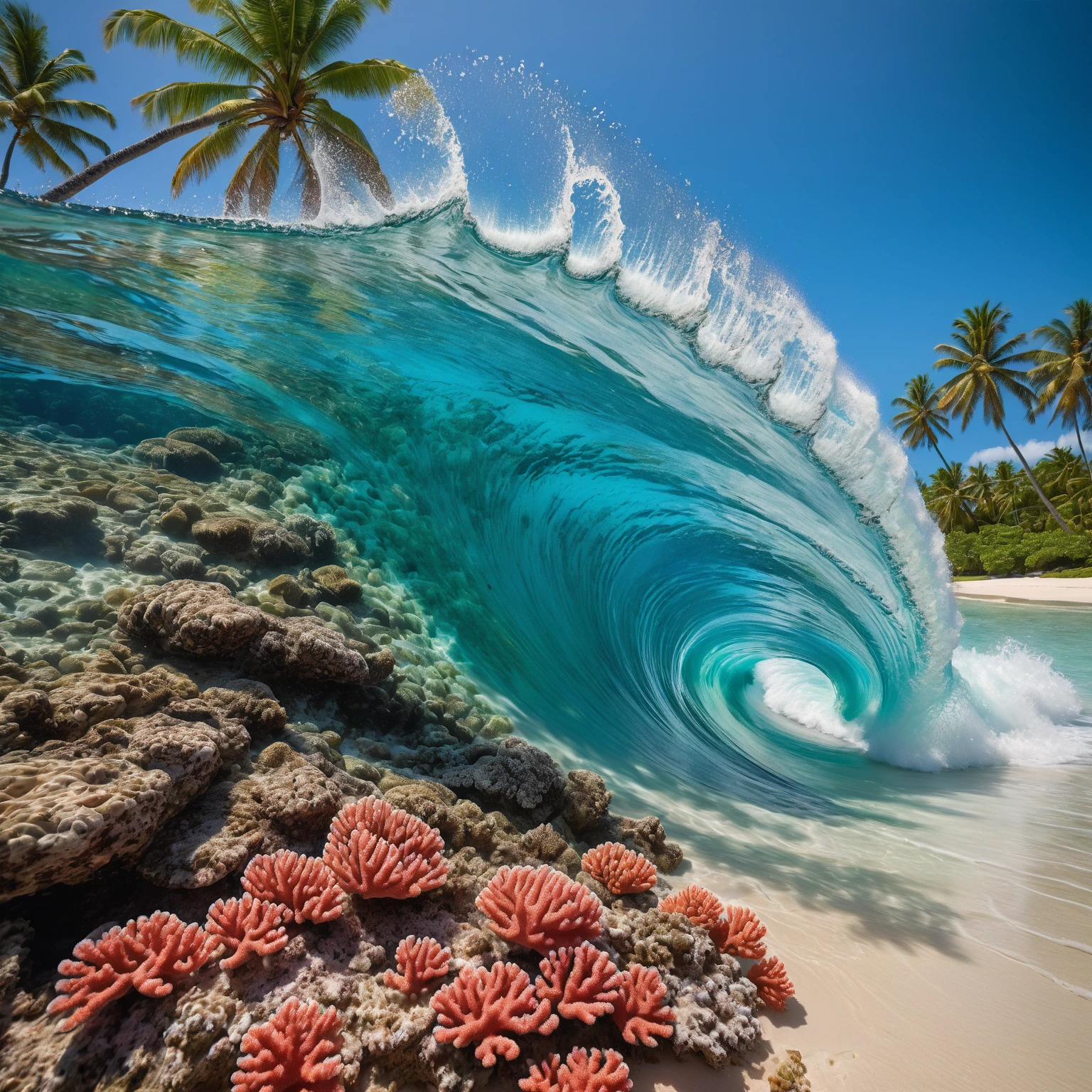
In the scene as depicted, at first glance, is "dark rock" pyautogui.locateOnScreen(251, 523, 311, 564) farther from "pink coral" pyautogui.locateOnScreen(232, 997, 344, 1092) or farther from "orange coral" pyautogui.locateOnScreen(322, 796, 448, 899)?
"pink coral" pyautogui.locateOnScreen(232, 997, 344, 1092)

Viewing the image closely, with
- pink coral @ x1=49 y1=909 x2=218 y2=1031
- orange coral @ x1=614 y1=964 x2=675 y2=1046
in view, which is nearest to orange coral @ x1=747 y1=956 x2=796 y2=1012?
orange coral @ x1=614 y1=964 x2=675 y2=1046

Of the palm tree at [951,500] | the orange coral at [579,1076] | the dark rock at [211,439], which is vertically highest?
the palm tree at [951,500]

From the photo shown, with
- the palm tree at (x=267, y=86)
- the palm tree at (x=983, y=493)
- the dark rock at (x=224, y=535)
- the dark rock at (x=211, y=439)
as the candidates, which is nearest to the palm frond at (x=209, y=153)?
the palm tree at (x=267, y=86)

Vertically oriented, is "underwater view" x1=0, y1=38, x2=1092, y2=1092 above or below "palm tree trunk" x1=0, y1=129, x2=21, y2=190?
below

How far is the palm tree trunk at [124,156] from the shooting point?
9.93 meters

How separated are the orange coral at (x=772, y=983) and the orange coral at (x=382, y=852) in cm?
172

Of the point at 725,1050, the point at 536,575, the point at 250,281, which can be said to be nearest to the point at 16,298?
the point at 250,281

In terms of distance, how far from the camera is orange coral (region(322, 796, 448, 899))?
2723 mm

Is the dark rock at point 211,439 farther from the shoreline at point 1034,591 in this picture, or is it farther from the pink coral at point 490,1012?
the shoreline at point 1034,591

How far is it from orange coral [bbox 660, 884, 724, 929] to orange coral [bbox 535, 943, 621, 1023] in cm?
75

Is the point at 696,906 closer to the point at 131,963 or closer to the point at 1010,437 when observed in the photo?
the point at 131,963

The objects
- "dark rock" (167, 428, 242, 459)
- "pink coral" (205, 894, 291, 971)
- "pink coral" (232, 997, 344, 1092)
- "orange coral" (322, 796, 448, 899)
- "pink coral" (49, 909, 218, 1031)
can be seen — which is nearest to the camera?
"pink coral" (232, 997, 344, 1092)

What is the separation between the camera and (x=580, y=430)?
29.4ft

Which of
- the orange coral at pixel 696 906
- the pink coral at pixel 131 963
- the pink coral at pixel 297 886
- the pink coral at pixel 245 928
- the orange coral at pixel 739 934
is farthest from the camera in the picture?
the orange coral at pixel 696 906
